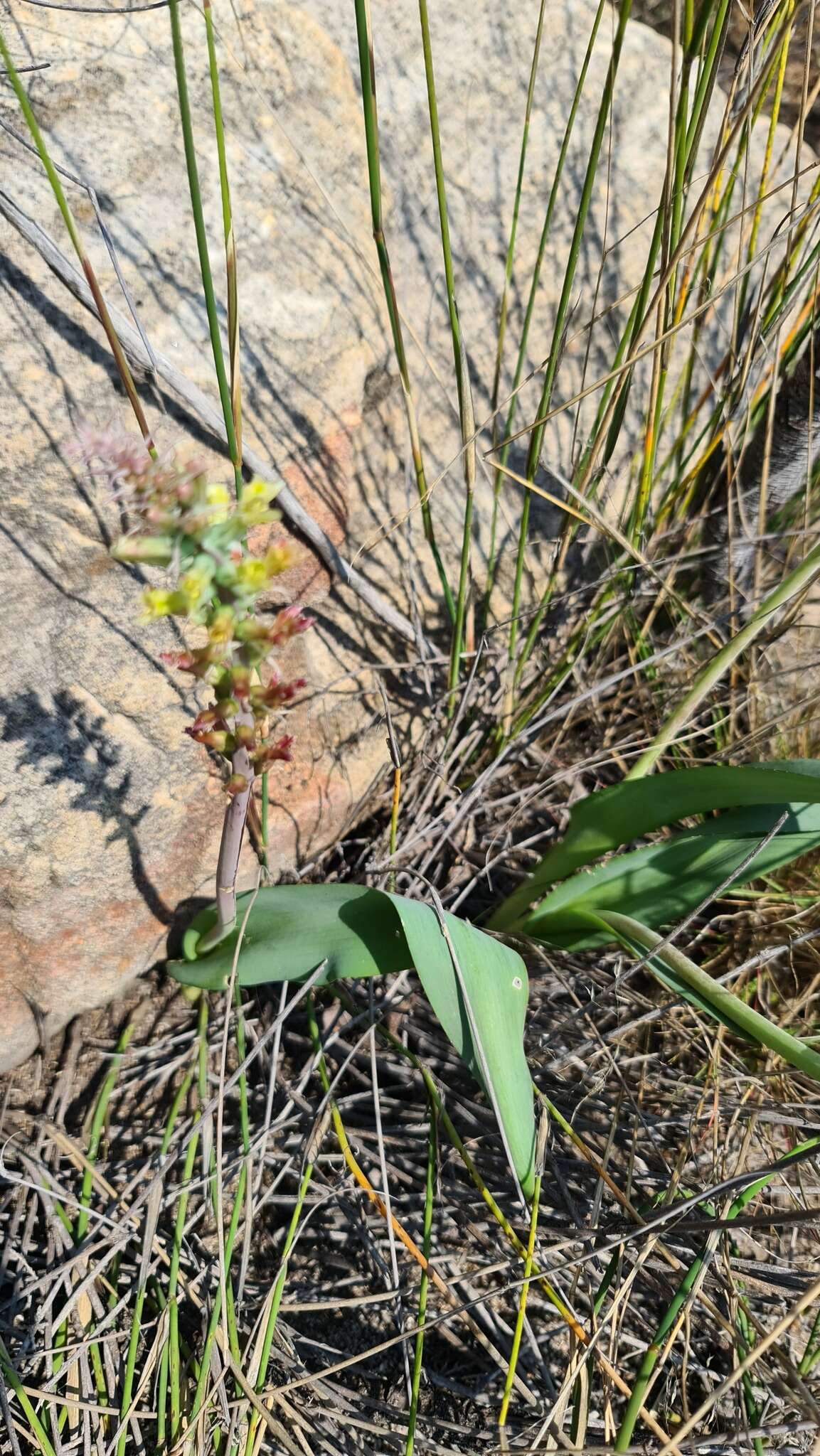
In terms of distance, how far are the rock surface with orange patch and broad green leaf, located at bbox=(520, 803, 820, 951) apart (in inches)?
17.6

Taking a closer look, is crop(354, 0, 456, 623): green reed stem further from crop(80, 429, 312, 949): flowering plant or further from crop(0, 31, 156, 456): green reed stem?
crop(80, 429, 312, 949): flowering plant

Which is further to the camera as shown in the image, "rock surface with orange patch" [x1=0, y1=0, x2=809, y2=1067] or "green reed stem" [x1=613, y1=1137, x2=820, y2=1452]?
"rock surface with orange patch" [x1=0, y1=0, x2=809, y2=1067]

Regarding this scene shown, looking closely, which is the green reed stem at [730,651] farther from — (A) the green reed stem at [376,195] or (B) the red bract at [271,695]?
(B) the red bract at [271,695]

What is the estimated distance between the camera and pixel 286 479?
1.29 m

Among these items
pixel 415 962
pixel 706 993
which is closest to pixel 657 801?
pixel 706 993

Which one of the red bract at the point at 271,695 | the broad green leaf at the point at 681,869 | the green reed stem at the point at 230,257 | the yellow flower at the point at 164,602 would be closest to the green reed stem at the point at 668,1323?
the broad green leaf at the point at 681,869

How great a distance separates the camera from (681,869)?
3.54ft

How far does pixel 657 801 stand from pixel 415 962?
1.21 ft

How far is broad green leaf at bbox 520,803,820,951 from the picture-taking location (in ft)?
3.38

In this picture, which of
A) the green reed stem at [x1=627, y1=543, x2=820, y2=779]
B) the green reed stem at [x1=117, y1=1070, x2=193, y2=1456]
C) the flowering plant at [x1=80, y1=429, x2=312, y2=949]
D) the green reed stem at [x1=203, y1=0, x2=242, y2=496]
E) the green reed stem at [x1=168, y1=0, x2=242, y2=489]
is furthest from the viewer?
the green reed stem at [x1=627, y1=543, x2=820, y2=779]

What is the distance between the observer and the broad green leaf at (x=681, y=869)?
1031 mm

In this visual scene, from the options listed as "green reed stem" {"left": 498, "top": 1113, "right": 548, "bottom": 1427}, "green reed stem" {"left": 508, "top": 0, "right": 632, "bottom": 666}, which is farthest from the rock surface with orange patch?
"green reed stem" {"left": 498, "top": 1113, "right": 548, "bottom": 1427}

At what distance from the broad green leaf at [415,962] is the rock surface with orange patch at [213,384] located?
208 millimetres

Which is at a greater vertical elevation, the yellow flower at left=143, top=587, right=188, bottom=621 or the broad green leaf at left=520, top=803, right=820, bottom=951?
the yellow flower at left=143, top=587, right=188, bottom=621
